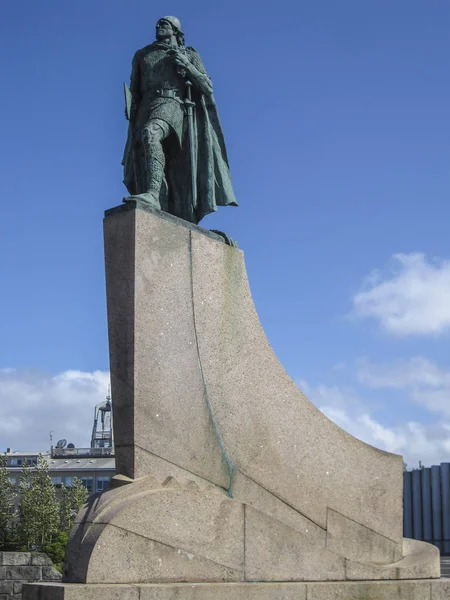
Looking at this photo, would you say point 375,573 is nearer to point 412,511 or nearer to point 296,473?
point 296,473

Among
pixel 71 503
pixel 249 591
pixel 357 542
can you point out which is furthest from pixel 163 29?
pixel 71 503

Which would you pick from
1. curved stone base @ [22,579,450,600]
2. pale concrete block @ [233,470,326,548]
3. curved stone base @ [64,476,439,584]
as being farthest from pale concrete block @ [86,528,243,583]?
pale concrete block @ [233,470,326,548]

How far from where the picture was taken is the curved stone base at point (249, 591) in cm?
639

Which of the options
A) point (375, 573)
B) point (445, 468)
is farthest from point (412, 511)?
point (375, 573)

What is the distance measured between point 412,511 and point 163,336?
2539cm

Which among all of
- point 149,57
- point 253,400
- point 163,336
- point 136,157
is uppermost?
point 149,57

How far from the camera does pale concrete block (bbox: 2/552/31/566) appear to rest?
52.1ft

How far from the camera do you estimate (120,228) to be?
790cm

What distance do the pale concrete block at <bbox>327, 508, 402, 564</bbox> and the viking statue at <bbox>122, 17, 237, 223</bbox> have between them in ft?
11.5

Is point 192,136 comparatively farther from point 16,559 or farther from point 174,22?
point 16,559

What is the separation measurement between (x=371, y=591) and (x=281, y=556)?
952 mm

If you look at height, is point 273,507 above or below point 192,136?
below

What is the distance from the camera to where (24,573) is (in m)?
15.8

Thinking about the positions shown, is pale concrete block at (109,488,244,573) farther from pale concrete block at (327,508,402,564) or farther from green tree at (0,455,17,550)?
green tree at (0,455,17,550)
